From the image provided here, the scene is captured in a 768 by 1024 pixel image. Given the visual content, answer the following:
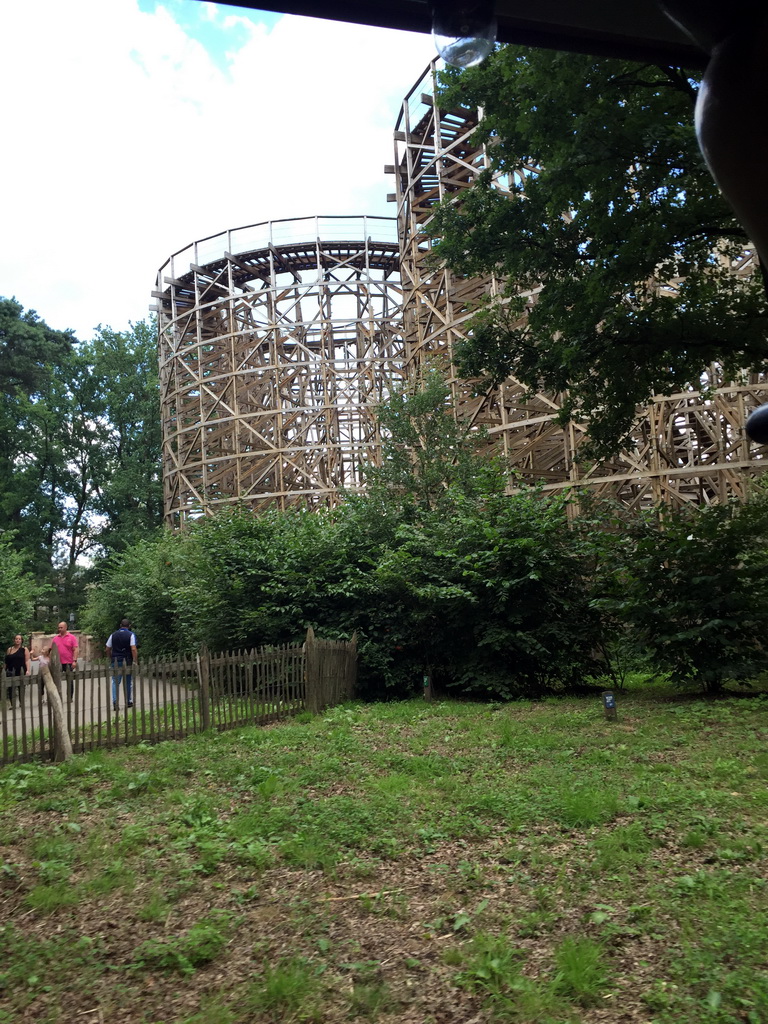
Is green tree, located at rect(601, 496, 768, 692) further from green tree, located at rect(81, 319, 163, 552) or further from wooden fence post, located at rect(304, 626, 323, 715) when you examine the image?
green tree, located at rect(81, 319, 163, 552)

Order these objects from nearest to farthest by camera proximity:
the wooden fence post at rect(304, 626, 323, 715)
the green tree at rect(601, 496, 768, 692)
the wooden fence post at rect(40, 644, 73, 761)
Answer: the wooden fence post at rect(40, 644, 73, 761) → the green tree at rect(601, 496, 768, 692) → the wooden fence post at rect(304, 626, 323, 715)

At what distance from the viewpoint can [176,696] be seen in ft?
34.7

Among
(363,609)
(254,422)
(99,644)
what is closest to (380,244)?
(254,422)

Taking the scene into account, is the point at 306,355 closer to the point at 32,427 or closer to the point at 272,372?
the point at 272,372

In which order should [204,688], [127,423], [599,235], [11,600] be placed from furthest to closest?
1. [127,423]
2. [11,600]
3. [204,688]
4. [599,235]

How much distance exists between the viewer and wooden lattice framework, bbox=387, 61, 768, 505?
1808 cm

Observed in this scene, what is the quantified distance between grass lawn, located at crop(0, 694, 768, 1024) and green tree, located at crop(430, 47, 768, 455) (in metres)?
4.87

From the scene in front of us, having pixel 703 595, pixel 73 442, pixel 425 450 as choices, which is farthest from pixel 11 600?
pixel 73 442

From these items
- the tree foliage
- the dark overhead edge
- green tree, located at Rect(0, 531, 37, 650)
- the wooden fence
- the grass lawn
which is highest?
the tree foliage

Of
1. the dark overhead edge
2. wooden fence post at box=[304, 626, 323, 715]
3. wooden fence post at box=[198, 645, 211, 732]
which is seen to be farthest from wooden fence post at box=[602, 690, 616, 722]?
the dark overhead edge

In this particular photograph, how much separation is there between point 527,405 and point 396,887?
17698mm

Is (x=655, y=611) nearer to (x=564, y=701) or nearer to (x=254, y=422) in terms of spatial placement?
(x=564, y=701)

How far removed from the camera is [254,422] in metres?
32.0

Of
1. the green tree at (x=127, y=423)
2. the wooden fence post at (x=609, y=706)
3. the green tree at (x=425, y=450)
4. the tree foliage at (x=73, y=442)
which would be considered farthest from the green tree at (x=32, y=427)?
the wooden fence post at (x=609, y=706)
